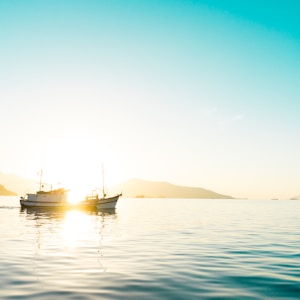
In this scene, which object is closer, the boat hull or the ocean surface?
the ocean surface

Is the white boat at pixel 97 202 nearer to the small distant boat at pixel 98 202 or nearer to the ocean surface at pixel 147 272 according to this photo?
the small distant boat at pixel 98 202

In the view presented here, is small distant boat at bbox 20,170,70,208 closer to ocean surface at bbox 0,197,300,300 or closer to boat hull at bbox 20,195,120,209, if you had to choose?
boat hull at bbox 20,195,120,209

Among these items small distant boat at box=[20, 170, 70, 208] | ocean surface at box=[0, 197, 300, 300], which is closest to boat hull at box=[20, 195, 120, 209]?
small distant boat at box=[20, 170, 70, 208]

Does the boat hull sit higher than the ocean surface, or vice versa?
the boat hull

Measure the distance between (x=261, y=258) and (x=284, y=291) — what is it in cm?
797

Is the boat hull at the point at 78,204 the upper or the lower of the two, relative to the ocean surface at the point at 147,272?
upper

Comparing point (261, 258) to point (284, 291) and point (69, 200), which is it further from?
point (69, 200)

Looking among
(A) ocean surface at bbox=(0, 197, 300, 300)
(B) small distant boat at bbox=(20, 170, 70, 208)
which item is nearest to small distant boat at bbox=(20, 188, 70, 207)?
(B) small distant boat at bbox=(20, 170, 70, 208)

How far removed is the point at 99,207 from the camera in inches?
3937

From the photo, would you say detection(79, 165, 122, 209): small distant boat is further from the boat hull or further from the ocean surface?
the ocean surface

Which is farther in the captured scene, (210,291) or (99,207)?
(99,207)

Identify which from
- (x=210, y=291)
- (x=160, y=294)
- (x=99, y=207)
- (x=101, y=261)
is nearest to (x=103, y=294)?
(x=160, y=294)

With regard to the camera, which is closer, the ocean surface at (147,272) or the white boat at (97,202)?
the ocean surface at (147,272)

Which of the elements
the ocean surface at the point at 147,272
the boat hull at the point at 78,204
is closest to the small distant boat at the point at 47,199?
the boat hull at the point at 78,204
